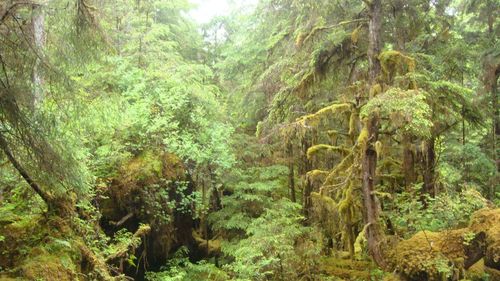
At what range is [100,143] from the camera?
10.7 metres

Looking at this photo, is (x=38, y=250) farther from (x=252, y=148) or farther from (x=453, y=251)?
(x=252, y=148)

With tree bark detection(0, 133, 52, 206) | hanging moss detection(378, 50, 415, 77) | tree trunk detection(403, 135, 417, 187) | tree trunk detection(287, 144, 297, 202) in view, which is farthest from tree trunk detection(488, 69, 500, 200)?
tree bark detection(0, 133, 52, 206)

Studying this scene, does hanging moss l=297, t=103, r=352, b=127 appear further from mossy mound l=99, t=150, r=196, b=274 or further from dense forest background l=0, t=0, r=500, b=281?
mossy mound l=99, t=150, r=196, b=274

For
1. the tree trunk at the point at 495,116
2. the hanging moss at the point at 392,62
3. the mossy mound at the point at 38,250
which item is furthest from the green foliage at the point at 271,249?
the tree trunk at the point at 495,116

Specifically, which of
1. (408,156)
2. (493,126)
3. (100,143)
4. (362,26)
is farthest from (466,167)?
(100,143)

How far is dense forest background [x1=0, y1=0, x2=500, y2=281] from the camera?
5559 millimetres

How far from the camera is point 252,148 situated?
14195 mm

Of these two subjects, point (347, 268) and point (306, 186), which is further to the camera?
point (306, 186)

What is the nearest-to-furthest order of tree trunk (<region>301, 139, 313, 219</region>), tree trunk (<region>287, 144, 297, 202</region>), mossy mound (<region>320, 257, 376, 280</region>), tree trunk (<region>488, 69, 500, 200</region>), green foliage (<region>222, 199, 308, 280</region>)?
green foliage (<region>222, 199, 308, 280</region>) → mossy mound (<region>320, 257, 376, 280</region>) → tree trunk (<region>301, 139, 313, 219</region>) → tree trunk (<region>287, 144, 297, 202</region>) → tree trunk (<region>488, 69, 500, 200</region>)

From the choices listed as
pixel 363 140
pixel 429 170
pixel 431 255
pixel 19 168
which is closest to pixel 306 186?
pixel 429 170

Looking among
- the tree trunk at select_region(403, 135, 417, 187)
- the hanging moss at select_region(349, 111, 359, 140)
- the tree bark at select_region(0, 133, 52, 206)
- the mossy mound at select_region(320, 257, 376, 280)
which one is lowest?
the mossy mound at select_region(320, 257, 376, 280)

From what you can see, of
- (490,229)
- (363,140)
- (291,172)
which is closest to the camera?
(490,229)

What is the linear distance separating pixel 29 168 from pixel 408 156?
9.48 metres

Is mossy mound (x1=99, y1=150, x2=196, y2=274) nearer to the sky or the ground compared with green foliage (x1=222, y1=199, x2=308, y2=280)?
nearer to the sky
